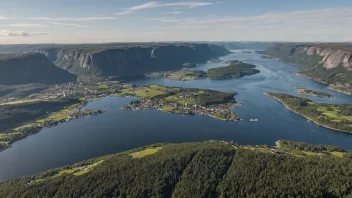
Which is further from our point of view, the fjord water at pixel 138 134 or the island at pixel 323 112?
the island at pixel 323 112

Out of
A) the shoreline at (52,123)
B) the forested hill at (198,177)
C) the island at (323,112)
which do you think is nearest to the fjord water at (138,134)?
the shoreline at (52,123)

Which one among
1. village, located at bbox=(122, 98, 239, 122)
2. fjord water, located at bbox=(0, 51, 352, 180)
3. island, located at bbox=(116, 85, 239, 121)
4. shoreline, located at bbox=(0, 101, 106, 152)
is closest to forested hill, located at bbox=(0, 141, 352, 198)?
fjord water, located at bbox=(0, 51, 352, 180)

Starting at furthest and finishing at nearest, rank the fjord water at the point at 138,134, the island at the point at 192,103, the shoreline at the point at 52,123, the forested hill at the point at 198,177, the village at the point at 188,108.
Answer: the island at the point at 192,103 → the village at the point at 188,108 → the shoreline at the point at 52,123 → the fjord water at the point at 138,134 → the forested hill at the point at 198,177

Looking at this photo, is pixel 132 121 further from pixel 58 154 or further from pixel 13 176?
pixel 13 176

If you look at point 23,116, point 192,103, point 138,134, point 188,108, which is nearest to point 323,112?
point 188,108

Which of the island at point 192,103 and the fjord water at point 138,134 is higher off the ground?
the island at point 192,103

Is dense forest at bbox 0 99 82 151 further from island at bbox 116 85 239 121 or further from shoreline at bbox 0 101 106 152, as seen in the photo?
island at bbox 116 85 239 121

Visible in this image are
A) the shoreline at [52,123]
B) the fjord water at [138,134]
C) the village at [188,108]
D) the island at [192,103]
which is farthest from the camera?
the island at [192,103]

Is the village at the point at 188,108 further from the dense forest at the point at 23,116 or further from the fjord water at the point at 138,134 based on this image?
the dense forest at the point at 23,116
